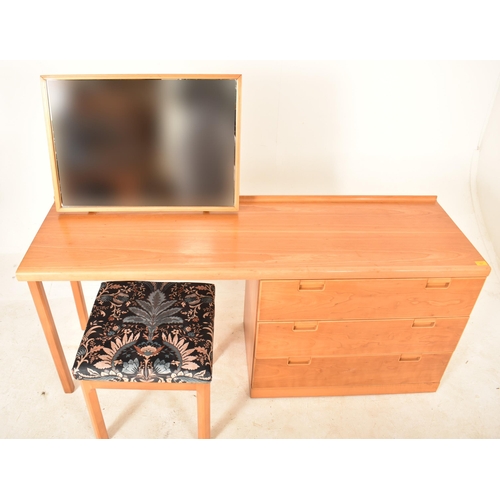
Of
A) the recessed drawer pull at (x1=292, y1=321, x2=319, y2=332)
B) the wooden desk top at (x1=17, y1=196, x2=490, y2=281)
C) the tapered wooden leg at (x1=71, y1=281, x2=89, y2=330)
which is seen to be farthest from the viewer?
the tapered wooden leg at (x1=71, y1=281, x2=89, y2=330)

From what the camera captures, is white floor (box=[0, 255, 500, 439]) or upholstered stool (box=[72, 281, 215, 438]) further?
white floor (box=[0, 255, 500, 439])

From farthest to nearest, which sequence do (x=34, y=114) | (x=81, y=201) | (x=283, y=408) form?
(x=34, y=114) < (x=283, y=408) < (x=81, y=201)

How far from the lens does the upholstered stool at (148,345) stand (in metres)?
1.27

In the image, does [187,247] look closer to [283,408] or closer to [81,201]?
[81,201]

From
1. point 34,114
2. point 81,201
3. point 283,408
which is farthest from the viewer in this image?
point 34,114

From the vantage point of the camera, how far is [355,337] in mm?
1449

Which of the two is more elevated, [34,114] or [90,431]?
[34,114]

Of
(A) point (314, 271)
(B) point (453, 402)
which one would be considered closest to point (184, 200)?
(A) point (314, 271)

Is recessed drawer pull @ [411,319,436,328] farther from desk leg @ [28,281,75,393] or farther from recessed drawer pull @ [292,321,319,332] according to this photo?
desk leg @ [28,281,75,393]

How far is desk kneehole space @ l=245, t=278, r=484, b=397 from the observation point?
4.38ft

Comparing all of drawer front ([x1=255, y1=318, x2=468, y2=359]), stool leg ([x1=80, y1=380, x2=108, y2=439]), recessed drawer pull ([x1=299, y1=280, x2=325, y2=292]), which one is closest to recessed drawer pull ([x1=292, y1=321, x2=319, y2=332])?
drawer front ([x1=255, y1=318, x2=468, y2=359])

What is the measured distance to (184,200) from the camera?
1.46 m

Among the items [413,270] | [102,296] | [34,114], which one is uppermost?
[34,114]

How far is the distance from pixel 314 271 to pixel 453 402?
848mm
